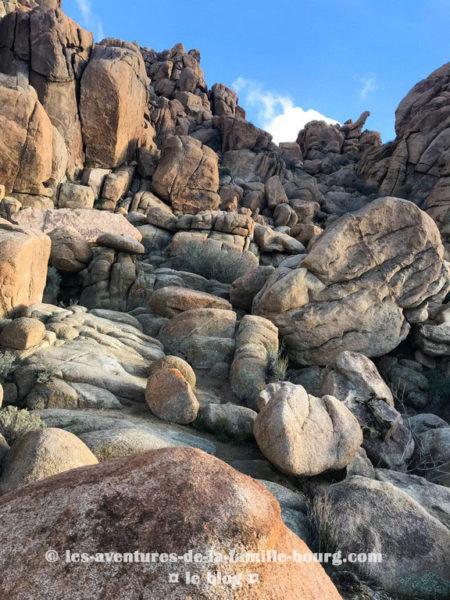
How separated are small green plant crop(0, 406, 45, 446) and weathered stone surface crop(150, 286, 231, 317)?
641cm

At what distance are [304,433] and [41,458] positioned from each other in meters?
3.24

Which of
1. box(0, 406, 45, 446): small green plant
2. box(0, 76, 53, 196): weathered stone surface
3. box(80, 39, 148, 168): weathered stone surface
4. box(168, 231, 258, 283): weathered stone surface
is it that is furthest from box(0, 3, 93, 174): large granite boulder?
box(0, 406, 45, 446): small green plant

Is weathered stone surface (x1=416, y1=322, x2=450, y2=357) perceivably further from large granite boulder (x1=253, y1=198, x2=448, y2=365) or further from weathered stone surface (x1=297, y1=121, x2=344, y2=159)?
weathered stone surface (x1=297, y1=121, x2=344, y2=159)

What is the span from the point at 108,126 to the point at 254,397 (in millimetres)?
23830

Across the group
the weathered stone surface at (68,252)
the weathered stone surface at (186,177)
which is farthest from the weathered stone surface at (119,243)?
the weathered stone surface at (186,177)

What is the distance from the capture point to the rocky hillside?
82.2 inches

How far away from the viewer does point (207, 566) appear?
1873 millimetres

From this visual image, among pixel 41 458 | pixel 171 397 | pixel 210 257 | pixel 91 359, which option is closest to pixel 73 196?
pixel 210 257

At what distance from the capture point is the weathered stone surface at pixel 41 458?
389 cm

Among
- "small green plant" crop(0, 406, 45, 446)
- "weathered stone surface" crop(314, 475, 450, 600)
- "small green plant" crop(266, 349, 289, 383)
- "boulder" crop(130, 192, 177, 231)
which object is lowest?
"small green plant" crop(0, 406, 45, 446)

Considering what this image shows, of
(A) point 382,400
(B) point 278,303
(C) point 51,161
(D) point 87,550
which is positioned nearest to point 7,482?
(D) point 87,550

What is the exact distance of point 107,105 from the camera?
2686 centimetres

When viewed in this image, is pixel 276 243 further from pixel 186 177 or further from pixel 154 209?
pixel 186 177
